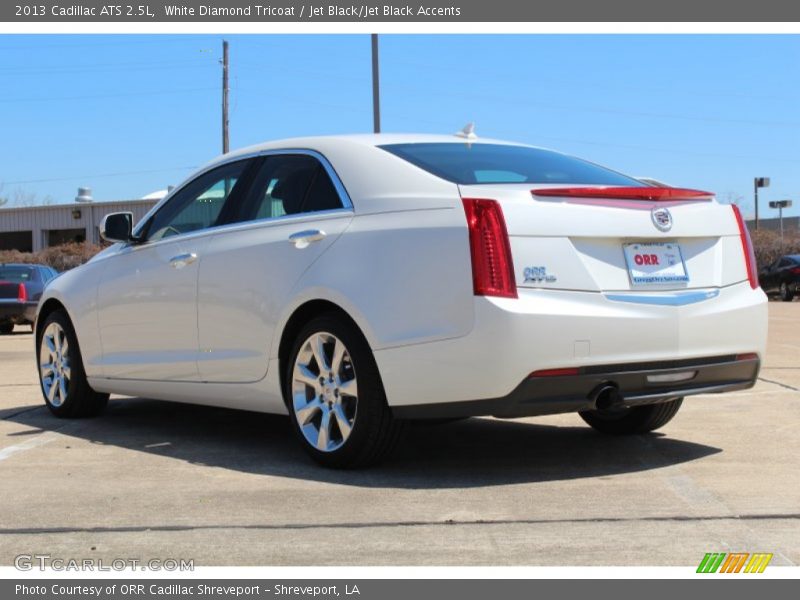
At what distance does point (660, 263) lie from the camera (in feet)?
17.4

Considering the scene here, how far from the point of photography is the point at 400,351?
16.7 feet

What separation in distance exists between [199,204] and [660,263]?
2907 mm

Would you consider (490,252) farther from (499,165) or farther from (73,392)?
(73,392)

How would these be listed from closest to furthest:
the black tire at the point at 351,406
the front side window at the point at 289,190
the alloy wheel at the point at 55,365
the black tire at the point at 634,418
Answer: the black tire at the point at 351,406
the front side window at the point at 289,190
the black tire at the point at 634,418
the alloy wheel at the point at 55,365

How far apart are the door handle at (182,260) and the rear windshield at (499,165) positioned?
1432mm

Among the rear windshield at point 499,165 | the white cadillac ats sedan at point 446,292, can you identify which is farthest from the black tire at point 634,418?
the rear windshield at point 499,165

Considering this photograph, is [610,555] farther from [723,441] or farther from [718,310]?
[723,441]

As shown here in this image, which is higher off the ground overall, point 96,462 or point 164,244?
point 164,244

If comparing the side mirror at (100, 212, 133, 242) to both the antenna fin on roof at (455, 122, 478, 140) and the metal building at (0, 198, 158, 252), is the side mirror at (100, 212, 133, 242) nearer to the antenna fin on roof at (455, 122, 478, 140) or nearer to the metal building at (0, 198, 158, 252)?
the antenna fin on roof at (455, 122, 478, 140)

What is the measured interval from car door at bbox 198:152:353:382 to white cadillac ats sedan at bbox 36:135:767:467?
0.01 metres

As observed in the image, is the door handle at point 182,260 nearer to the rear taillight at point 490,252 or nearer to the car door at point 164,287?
the car door at point 164,287

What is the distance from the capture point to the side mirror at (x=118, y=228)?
286 inches
